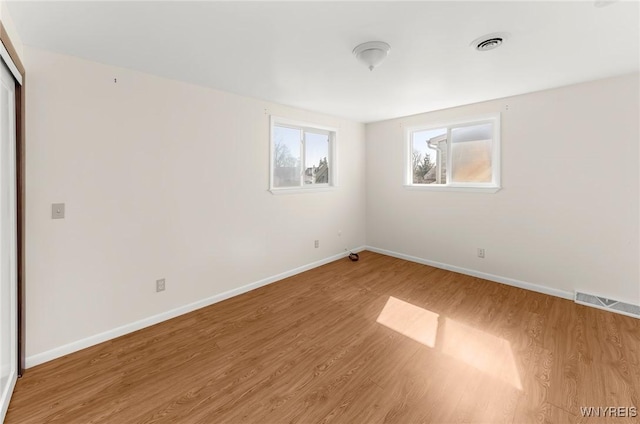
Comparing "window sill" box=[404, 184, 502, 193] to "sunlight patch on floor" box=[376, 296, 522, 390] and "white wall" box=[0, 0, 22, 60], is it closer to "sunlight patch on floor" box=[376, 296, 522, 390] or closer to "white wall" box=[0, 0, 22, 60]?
"sunlight patch on floor" box=[376, 296, 522, 390]

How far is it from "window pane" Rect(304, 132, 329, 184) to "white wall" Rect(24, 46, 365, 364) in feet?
2.18

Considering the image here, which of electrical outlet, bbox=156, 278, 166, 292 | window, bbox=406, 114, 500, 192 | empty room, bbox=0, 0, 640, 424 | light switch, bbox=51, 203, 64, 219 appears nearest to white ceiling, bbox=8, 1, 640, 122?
empty room, bbox=0, 0, 640, 424

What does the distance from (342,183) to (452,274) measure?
2189mm

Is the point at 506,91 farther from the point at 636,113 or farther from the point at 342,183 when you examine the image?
the point at 342,183

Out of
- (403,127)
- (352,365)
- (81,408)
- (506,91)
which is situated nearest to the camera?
(81,408)

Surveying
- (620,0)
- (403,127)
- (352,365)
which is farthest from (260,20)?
(403,127)

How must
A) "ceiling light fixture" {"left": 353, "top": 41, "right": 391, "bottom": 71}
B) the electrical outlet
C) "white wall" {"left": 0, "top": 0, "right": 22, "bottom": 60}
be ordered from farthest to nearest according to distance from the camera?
1. the electrical outlet
2. "ceiling light fixture" {"left": 353, "top": 41, "right": 391, "bottom": 71}
3. "white wall" {"left": 0, "top": 0, "right": 22, "bottom": 60}

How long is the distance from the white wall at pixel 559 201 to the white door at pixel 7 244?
4.45 meters

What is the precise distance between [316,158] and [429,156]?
1.82 meters

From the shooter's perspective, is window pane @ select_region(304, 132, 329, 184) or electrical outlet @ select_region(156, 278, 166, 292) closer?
electrical outlet @ select_region(156, 278, 166, 292)

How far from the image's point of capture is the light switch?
2.15 metres

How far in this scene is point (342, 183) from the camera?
186 inches

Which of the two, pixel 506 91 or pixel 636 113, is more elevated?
pixel 506 91

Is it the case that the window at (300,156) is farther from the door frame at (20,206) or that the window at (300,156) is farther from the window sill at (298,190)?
the door frame at (20,206)
